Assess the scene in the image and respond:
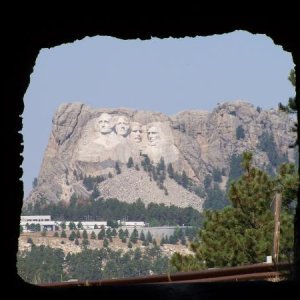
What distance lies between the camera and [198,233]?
26906 millimetres

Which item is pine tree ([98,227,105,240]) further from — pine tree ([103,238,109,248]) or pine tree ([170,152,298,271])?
pine tree ([170,152,298,271])

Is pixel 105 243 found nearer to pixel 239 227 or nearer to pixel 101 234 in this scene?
pixel 101 234

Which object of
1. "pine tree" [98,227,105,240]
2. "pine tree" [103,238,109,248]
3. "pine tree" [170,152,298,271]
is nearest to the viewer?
"pine tree" [170,152,298,271]

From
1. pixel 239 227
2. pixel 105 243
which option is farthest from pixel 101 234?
pixel 239 227

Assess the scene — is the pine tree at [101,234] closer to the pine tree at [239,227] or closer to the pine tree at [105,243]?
the pine tree at [105,243]

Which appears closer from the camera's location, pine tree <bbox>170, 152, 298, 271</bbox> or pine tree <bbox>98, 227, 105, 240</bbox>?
pine tree <bbox>170, 152, 298, 271</bbox>

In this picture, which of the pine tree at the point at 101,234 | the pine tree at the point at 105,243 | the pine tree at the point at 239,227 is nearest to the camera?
the pine tree at the point at 239,227

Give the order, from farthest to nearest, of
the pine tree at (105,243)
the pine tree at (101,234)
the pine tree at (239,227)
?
the pine tree at (101,234) < the pine tree at (105,243) < the pine tree at (239,227)

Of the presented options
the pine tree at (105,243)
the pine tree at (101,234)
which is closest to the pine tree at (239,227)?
the pine tree at (105,243)

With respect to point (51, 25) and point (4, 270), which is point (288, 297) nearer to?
point (4, 270)

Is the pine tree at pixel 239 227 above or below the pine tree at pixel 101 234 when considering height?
below

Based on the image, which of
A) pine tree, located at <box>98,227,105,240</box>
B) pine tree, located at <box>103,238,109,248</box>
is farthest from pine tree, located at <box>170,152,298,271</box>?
pine tree, located at <box>98,227,105,240</box>

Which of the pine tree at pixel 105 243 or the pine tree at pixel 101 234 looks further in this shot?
the pine tree at pixel 101 234

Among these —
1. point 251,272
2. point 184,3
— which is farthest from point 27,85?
point 251,272
